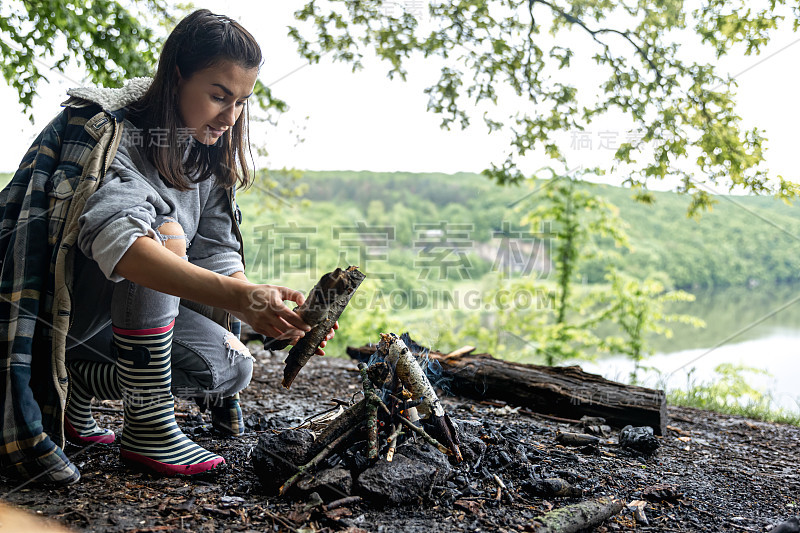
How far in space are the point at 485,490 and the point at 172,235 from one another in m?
1.31

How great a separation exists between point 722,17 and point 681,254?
958cm

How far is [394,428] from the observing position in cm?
186

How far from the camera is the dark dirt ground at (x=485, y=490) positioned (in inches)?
60.8

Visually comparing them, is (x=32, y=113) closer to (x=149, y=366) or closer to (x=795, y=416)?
(x=149, y=366)

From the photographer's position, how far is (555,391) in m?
2.93

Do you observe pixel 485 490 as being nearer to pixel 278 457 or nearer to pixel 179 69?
pixel 278 457

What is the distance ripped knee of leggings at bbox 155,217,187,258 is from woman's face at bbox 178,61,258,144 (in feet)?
1.08

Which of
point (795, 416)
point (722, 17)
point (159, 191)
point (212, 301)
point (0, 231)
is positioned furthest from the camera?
point (722, 17)

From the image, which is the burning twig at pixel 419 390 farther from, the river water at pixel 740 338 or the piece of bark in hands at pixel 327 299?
the river water at pixel 740 338

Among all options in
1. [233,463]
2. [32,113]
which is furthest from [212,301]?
[32,113]

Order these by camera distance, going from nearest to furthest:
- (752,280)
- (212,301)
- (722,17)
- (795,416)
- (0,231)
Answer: (212,301) → (0,231) → (795,416) → (722,17) → (752,280)

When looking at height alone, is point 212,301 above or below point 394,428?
above

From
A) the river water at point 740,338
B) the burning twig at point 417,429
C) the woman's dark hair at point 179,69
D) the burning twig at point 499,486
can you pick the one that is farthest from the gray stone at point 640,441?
the river water at point 740,338

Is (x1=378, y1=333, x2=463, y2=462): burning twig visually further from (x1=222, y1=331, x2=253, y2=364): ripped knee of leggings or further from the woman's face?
the woman's face
